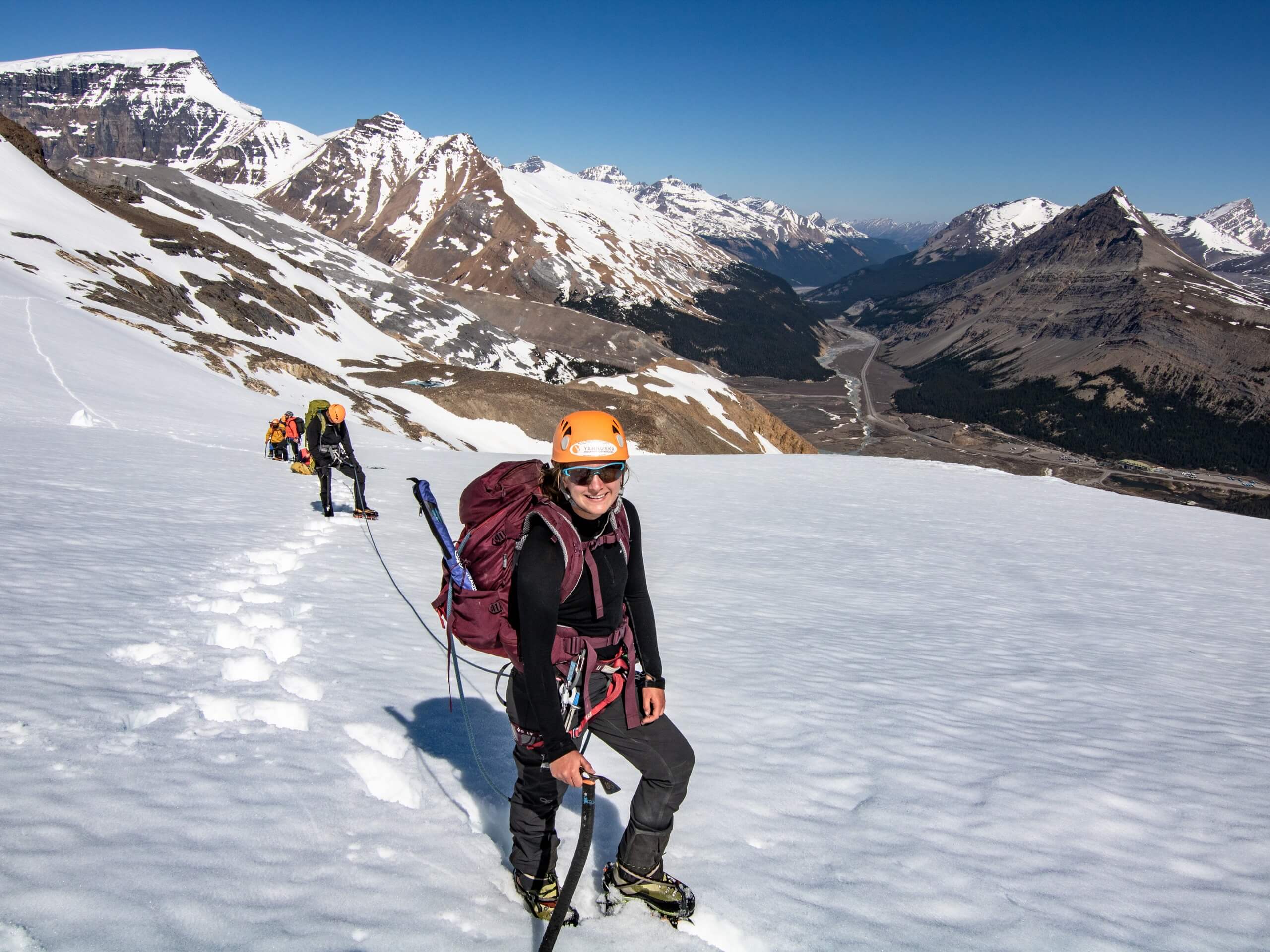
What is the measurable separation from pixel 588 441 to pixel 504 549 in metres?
0.79

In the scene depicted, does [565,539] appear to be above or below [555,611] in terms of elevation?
above

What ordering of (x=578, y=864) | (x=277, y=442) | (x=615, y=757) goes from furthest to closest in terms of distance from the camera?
(x=277, y=442) → (x=615, y=757) → (x=578, y=864)

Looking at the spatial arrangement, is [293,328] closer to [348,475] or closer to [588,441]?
[348,475]

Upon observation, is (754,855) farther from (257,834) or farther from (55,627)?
(55,627)

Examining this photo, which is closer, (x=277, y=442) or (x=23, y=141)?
(x=277, y=442)

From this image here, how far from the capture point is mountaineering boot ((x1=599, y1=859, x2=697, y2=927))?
4.25m

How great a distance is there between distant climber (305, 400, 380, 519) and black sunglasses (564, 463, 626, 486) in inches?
479

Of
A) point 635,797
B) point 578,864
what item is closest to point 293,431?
point 635,797

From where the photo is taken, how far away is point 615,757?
21.0ft

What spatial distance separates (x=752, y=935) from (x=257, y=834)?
3.17 metres

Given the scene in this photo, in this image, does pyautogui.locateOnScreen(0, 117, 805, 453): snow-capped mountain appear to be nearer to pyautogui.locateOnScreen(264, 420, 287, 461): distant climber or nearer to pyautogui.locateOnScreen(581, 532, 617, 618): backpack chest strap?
pyautogui.locateOnScreen(264, 420, 287, 461): distant climber

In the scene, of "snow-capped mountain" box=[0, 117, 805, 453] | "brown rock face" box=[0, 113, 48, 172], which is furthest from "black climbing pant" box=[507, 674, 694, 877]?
"brown rock face" box=[0, 113, 48, 172]

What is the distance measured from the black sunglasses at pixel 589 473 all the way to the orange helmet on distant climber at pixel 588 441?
3 centimetres

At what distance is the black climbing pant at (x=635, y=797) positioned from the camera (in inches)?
167
